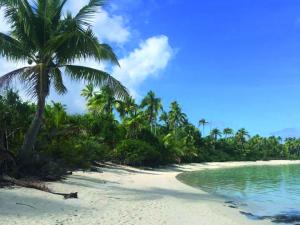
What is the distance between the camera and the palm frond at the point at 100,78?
64.2ft

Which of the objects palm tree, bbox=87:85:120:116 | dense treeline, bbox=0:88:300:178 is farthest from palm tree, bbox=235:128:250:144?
palm tree, bbox=87:85:120:116

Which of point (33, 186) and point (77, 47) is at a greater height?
point (77, 47)

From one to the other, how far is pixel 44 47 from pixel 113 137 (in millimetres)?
30137

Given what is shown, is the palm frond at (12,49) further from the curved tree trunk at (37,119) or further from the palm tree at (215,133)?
the palm tree at (215,133)

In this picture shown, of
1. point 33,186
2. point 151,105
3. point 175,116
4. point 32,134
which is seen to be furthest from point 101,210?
point 175,116

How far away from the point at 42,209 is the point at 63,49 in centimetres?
858

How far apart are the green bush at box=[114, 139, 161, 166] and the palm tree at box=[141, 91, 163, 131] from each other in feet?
69.6

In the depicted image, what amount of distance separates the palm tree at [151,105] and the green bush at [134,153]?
21.2 metres

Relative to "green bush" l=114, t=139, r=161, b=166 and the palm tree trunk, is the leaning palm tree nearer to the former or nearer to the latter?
the palm tree trunk

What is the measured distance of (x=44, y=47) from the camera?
742 inches

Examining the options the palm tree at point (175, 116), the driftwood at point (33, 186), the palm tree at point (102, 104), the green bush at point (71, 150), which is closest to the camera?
the driftwood at point (33, 186)

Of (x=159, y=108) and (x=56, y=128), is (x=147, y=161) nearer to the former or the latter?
(x=159, y=108)

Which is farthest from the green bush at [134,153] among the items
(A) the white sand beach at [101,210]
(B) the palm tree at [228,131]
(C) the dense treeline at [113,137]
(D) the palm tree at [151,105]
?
(B) the palm tree at [228,131]

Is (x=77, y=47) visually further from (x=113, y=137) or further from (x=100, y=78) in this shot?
(x=113, y=137)
